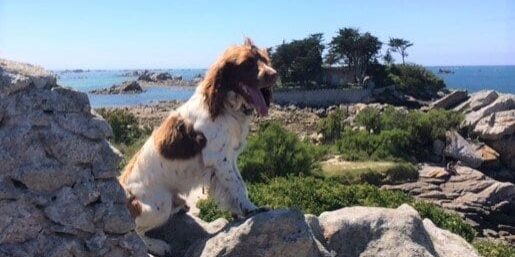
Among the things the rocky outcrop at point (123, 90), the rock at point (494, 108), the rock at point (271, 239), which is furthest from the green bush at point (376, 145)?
the rocky outcrop at point (123, 90)

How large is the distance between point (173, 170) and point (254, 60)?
1.16 m

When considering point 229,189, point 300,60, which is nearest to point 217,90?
point 229,189

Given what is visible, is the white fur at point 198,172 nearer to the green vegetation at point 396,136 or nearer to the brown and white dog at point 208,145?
the brown and white dog at point 208,145

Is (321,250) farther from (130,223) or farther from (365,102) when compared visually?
(365,102)

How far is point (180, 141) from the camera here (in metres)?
5.46

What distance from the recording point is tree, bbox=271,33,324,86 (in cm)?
6444

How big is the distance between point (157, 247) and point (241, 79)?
5.35 feet

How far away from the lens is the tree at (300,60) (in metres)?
64.4

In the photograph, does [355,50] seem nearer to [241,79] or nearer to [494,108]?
[494,108]

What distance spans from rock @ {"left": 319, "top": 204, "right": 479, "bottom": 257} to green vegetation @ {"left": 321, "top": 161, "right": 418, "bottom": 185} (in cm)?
1657

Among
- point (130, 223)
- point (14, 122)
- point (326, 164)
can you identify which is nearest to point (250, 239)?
point (130, 223)

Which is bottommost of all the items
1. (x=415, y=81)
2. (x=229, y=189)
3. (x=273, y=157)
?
(x=415, y=81)

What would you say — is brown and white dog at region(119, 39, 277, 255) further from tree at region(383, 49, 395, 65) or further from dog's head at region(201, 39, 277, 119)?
tree at region(383, 49, 395, 65)

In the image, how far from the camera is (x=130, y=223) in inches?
176
